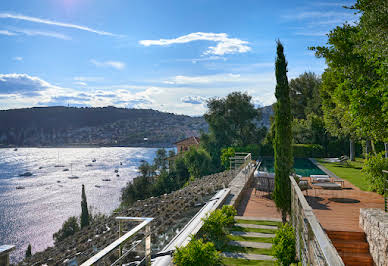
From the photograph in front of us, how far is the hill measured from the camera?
372 feet

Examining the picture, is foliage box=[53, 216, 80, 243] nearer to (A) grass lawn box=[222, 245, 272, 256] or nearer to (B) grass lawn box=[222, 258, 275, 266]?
(A) grass lawn box=[222, 245, 272, 256]

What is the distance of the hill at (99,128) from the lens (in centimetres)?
11350

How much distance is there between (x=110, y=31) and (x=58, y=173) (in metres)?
91.9

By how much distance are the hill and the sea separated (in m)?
10.4

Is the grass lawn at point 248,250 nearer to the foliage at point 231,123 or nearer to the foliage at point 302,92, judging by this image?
the foliage at point 231,123

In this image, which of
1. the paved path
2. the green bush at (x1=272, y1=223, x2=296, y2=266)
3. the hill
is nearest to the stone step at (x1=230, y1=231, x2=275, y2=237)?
the paved path

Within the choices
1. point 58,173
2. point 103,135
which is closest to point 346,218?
point 58,173

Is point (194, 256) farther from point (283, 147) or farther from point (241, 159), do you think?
point (241, 159)

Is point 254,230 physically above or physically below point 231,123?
below

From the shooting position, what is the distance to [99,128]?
12812 cm

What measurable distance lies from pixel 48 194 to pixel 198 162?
2171 inches

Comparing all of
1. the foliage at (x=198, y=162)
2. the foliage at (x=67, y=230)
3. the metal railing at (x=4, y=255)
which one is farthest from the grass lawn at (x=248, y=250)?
the foliage at (x=67, y=230)

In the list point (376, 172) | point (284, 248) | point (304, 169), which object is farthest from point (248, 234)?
point (304, 169)

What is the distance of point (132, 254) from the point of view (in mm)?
5328
